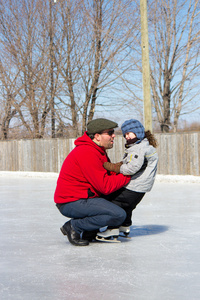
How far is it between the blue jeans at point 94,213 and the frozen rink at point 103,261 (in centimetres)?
23

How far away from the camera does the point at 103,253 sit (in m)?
4.09

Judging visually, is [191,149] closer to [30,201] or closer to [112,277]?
[30,201]

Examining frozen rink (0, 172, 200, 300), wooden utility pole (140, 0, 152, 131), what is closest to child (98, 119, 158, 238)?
frozen rink (0, 172, 200, 300)

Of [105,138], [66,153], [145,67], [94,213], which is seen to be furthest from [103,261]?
[66,153]

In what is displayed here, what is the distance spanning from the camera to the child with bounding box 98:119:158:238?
13.9 ft

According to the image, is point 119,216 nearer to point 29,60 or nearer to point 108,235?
point 108,235

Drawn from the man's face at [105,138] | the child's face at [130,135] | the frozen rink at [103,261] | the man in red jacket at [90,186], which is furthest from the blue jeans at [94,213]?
the child's face at [130,135]

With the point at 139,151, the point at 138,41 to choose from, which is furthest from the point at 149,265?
the point at 138,41

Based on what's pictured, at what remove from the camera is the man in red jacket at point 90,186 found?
421 cm

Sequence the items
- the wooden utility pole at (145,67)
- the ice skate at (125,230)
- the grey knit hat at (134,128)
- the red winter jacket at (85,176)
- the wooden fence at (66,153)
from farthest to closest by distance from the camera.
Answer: the wooden fence at (66,153), the wooden utility pole at (145,67), the ice skate at (125,230), the grey knit hat at (134,128), the red winter jacket at (85,176)

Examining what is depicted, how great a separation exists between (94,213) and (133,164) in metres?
0.58

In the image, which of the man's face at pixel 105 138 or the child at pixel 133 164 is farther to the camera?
the man's face at pixel 105 138

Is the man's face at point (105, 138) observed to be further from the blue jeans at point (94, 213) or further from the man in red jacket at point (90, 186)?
the blue jeans at point (94, 213)

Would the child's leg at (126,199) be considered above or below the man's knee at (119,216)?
above
